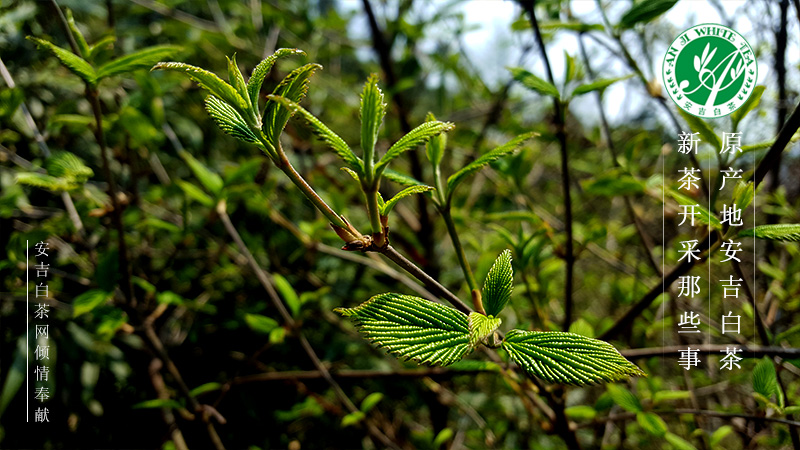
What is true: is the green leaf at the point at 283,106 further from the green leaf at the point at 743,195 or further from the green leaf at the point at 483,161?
the green leaf at the point at 743,195

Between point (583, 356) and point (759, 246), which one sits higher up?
point (759, 246)

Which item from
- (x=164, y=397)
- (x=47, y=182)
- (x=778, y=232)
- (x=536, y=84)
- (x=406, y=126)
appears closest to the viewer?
(x=778, y=232)

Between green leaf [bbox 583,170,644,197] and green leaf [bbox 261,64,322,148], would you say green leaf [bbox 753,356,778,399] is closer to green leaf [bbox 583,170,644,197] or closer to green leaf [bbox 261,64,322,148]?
green leaf [bbox 583,170,644,197]

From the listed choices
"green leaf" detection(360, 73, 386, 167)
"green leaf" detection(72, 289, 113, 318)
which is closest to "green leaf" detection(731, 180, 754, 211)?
"green leaf" detection(360, 73, 386, 167)

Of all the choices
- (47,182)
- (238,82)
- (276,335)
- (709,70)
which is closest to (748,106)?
(709,70)

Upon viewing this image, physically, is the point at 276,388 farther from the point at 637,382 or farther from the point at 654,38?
the point at 654,38

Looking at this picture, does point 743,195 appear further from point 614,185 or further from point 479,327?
point 479,327

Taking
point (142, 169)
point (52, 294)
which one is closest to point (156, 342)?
point (52, 294)
